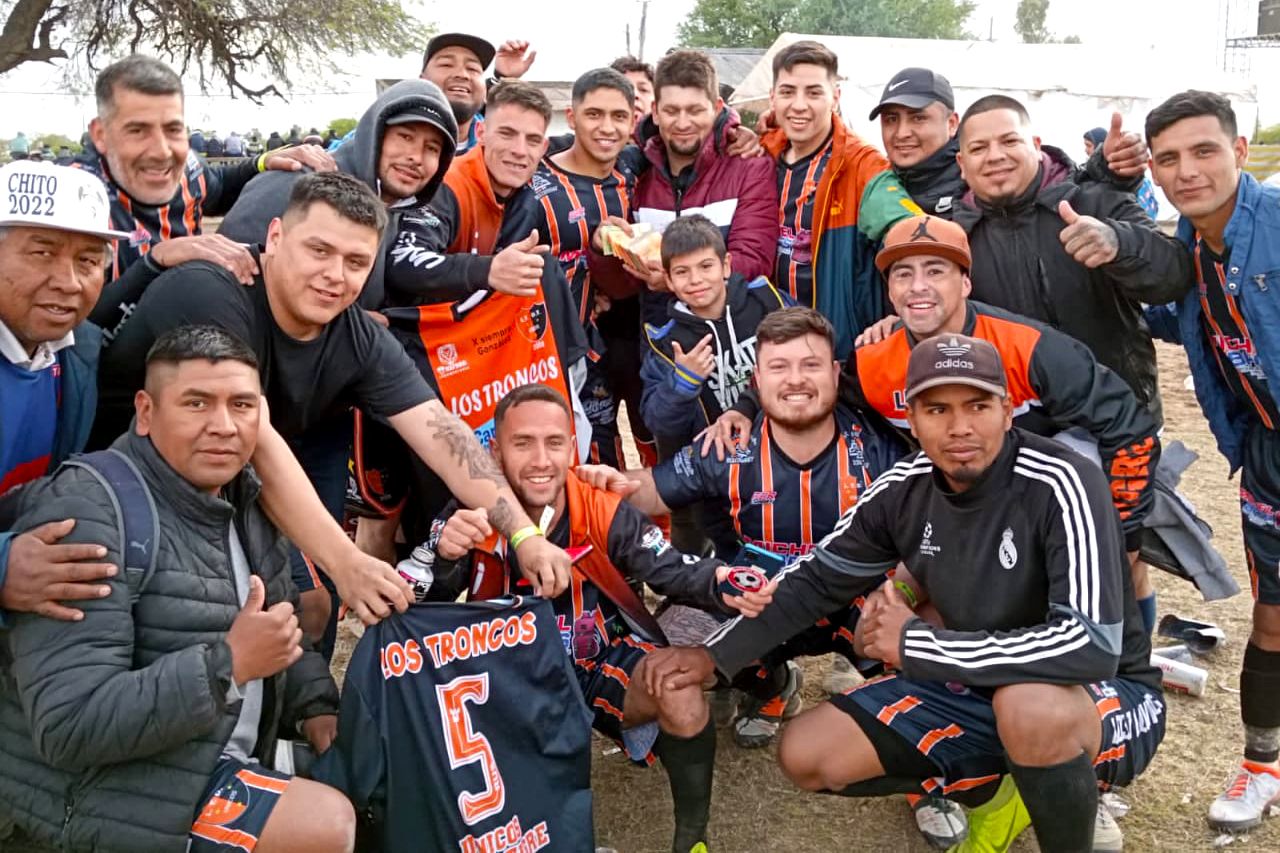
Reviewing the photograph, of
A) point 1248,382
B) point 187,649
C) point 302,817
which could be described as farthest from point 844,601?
point 187,649

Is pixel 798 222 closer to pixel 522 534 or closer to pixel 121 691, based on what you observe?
pixel 522 534

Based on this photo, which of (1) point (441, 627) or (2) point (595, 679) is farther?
(2) point (595, 679)

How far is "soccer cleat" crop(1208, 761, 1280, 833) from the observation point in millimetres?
4301

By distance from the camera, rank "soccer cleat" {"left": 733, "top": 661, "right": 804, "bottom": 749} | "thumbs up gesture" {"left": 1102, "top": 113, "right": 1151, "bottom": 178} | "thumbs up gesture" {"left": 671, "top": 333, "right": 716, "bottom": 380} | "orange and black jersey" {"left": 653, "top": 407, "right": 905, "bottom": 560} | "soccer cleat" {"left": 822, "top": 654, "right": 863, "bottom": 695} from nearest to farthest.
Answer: "orange and black jersey" {"left": 653, "top": 407, "right": 905, "bottom": 560} < "thumbs up gesture" {"left": 1102, "top": 113, "right": 1151, "bottom": 178} < "soccer cleat" {"left": 733, "top": 661, "right": 804, "bottom": 749} < "thumbs up gesture" {"left": 671, "top": 333, "right": 716, "bottom": 380} < "soccer cleat" {"left": 822, "top": 654, "right": 863, "bottom": 695}

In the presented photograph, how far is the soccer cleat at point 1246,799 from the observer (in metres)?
4.30

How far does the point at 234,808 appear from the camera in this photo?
3176 millimetres

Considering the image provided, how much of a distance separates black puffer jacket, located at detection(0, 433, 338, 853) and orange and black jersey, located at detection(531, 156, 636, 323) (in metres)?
2.73

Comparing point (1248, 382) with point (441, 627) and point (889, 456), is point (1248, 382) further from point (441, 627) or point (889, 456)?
point (441, 627)

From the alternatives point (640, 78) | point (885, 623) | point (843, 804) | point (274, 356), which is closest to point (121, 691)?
point (274, 356)

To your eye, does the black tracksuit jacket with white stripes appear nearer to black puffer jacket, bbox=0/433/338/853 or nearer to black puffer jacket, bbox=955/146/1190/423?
black puffer jacket, bbox=955/146/1190/423

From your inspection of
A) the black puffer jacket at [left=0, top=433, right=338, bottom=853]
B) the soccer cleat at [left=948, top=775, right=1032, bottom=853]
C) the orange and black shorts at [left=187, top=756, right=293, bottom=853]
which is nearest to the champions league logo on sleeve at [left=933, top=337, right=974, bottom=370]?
the soccer cleat at [left=948, top=775, right=1032, bottom=853]

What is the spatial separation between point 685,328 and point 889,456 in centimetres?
126

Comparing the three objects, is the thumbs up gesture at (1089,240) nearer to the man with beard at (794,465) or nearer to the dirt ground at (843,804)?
the man with beard at (794,465)

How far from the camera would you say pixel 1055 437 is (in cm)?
441
